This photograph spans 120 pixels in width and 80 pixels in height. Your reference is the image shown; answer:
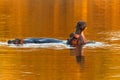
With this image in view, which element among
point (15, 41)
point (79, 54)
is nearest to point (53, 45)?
point (15, 41)

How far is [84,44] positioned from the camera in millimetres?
27688

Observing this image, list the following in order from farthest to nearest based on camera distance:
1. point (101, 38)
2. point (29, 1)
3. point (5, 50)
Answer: point (29, 1) < point (101, 38) < point (5, 50)

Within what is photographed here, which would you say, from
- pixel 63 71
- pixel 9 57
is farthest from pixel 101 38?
pixel 63 71

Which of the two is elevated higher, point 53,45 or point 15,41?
point 15,41

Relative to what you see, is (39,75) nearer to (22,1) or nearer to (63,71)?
(63,71)

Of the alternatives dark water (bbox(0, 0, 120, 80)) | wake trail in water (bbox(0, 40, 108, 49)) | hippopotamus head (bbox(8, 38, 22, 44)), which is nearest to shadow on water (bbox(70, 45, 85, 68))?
dark water (bbox(0, 0, 120, 80))

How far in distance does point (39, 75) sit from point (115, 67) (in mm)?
2748

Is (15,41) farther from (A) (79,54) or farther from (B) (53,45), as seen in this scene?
(A) (79,54)

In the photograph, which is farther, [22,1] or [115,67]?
[22,1]

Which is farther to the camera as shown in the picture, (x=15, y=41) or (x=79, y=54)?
(x=15, y=41)

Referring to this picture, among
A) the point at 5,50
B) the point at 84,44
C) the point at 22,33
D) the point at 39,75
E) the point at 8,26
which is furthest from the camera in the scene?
the point at 8,26

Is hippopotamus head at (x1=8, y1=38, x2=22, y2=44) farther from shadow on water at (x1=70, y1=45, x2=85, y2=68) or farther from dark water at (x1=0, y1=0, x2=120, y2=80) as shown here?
shadow on water at (x1=70, y1=45, x2=85, y2=68)

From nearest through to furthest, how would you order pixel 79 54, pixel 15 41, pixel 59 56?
pixel 59 56
pixel 79 54
pixel 15 41

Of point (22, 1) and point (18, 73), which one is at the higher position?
point (18, 73)
